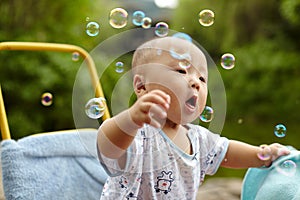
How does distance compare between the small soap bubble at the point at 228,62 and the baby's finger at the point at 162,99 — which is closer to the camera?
the baby's finger at the point at 162,99

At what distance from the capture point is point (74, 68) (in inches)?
149

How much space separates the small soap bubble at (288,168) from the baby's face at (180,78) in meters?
0.26

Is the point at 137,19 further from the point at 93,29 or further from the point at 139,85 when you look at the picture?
the point at 139,85

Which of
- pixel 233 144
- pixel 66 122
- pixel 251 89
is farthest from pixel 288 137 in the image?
pixel 233 144

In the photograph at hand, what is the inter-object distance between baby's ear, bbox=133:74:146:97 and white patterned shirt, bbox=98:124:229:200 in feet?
0.27

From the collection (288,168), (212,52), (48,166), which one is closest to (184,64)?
(288,168)

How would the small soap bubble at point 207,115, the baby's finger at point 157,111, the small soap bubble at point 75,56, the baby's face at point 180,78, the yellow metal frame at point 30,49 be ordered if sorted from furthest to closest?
→ the small soap bubble at point 75,56 → the yellow metal frame at point 30,49 → the small soap bubble at point 207,115 → the baby's face at point 180,78 → the baby's finger at point 157,111

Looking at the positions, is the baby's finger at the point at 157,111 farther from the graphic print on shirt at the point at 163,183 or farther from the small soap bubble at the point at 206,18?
the small soap bubble at the point at 206,18

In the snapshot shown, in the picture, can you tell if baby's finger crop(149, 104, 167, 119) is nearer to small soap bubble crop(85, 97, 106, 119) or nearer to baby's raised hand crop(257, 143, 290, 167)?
small soap bubble crop(85, 97, 106, 119)

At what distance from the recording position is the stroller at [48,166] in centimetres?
128

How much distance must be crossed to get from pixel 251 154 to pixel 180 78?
0.32 metres

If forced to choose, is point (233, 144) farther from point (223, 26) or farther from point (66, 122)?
point (223, 26)

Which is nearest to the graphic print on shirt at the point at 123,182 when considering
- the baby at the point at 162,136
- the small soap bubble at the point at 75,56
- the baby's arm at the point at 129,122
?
the baby at the point at 162,136

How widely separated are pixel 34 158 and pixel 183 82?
1.99 feet
